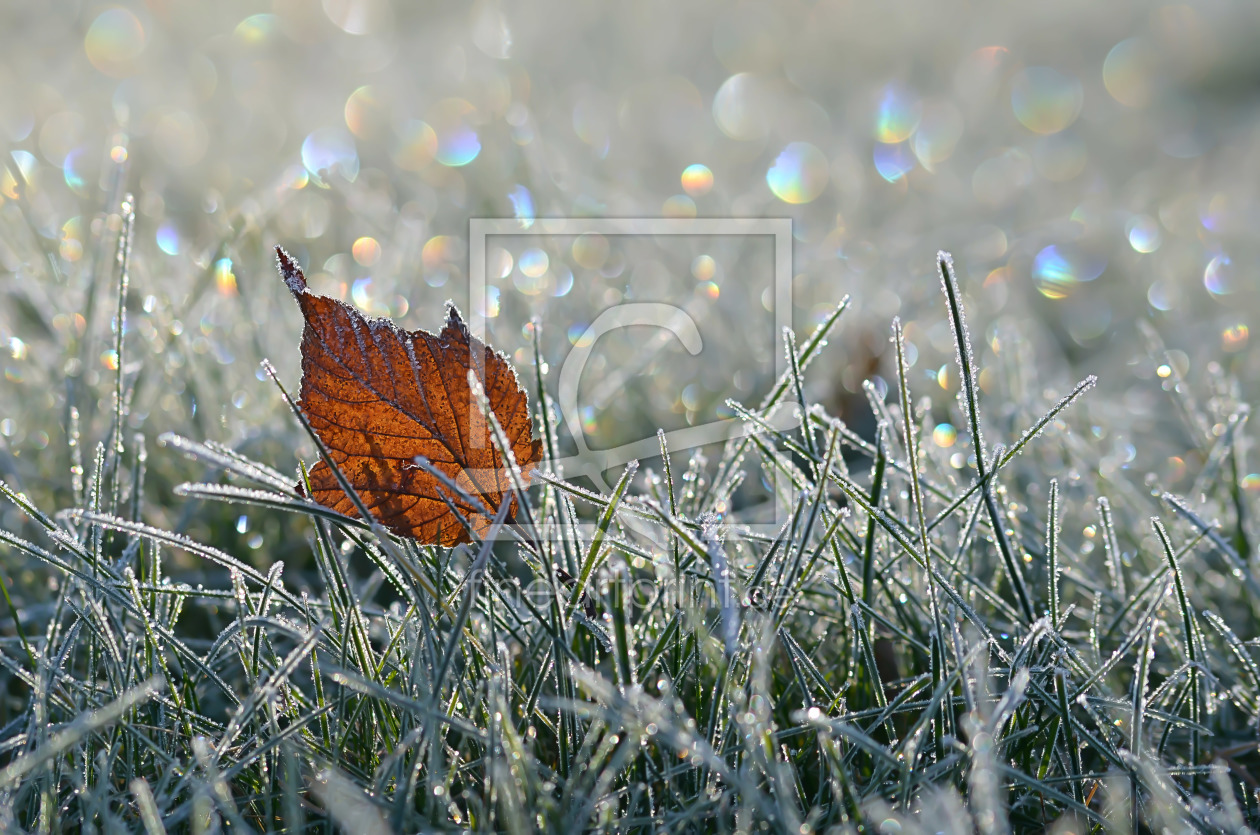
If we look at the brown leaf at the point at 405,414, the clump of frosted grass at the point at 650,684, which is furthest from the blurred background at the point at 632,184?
the brown leaf at the point at 405,414

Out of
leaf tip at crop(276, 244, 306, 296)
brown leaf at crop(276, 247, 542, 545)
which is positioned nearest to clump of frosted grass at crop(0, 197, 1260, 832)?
brown leaf at crop(276, 247, 542, 545)

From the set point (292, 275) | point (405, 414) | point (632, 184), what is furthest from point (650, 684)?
point (632, 184)

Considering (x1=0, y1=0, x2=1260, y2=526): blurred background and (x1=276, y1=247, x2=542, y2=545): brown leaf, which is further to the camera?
(x1=0, y1=0, x2=1260, y2=526): blurred background

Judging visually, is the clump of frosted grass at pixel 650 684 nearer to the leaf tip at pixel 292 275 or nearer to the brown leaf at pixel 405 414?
the brown leaf at pixel 405 414

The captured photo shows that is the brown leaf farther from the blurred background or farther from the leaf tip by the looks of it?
the blurred background

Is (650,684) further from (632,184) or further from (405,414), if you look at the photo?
(632,184)

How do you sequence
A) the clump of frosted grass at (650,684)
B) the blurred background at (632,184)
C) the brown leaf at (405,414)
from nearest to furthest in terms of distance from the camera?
the clump of frosted grass at (650,684), the brown leaf at (405,414), the blurred background at (632,184)
